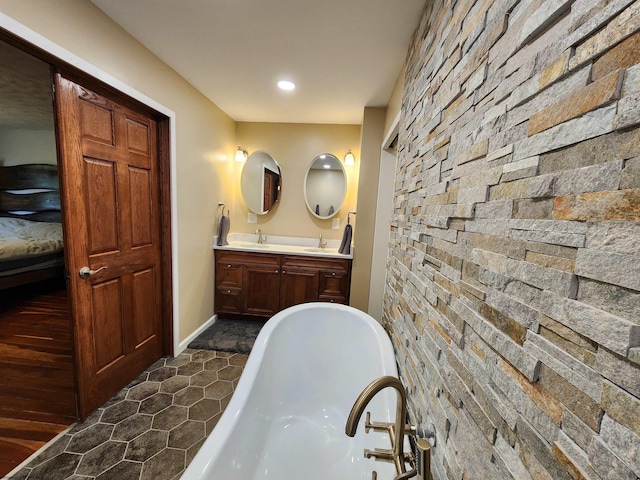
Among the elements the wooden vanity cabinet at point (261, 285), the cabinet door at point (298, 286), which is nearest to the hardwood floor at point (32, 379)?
the wooden vanity cabinet at point (261, 285)

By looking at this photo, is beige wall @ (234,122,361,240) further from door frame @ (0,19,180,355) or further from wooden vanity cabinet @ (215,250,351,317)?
door frame @ (0,19,180,355)

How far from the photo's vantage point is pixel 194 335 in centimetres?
249

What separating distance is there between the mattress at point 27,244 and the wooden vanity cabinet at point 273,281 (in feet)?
7.84

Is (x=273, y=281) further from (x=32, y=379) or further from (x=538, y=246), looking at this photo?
(x=538, y=246)

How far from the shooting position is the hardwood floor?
139 centimetres

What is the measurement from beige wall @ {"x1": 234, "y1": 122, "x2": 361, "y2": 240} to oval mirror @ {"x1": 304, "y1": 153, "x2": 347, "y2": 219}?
7 cm

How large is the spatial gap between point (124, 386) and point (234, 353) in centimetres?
82

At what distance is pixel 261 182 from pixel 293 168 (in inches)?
17.9

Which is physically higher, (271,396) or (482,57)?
(482,57)

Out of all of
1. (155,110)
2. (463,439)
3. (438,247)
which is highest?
(155,110)

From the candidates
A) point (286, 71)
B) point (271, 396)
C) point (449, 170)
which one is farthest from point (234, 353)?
point (286, 71)

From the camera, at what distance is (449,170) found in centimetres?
80

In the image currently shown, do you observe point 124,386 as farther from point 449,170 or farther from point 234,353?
point 449,170

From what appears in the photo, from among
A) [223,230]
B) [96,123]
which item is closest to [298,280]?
[223,230]
